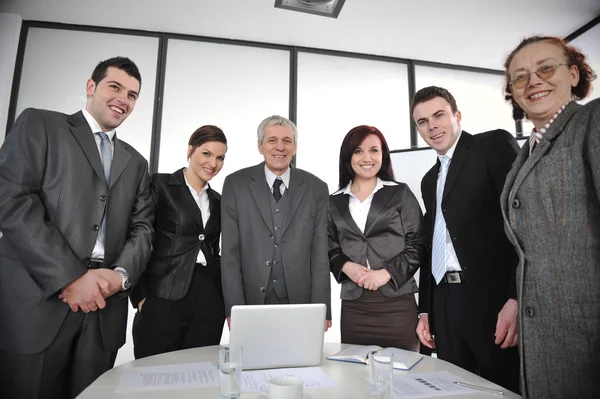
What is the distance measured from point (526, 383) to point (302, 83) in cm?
375

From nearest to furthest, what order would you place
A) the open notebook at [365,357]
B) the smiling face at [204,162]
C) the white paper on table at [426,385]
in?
the white paper on table at [426,385] < the open notebook at [365,357] < the smiling face at [204,162]

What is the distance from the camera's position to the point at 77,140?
5.94 ft

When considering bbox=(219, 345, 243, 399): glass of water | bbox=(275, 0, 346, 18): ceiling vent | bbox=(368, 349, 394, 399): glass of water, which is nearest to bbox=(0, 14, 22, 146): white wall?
bbox=(275, 0, 346, 18): ceiling vent

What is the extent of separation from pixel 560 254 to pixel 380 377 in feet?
2.33

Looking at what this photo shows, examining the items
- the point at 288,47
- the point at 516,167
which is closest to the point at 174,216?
the point at 516,167

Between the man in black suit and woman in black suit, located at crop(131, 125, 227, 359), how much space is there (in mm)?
1255

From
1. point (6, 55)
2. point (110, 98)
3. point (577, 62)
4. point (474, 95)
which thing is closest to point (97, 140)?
point (110, 98)

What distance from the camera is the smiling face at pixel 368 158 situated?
2416mm

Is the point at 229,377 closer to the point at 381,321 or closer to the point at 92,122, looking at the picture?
the point at 381,321

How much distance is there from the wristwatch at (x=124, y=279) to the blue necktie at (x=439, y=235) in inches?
60.6

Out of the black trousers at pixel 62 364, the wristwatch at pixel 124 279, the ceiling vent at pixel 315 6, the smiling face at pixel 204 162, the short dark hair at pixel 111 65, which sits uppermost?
the ceiling vent at pixel 315 6

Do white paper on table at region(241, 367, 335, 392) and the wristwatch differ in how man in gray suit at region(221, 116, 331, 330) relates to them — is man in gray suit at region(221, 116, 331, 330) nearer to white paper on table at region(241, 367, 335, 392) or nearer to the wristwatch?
the wristwatch

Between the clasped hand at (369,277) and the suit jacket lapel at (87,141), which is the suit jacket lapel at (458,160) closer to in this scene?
the clasped hand at (369,277)

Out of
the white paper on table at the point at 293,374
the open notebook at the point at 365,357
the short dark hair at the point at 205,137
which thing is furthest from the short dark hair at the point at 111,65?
the open notebook at the point at 365,357
